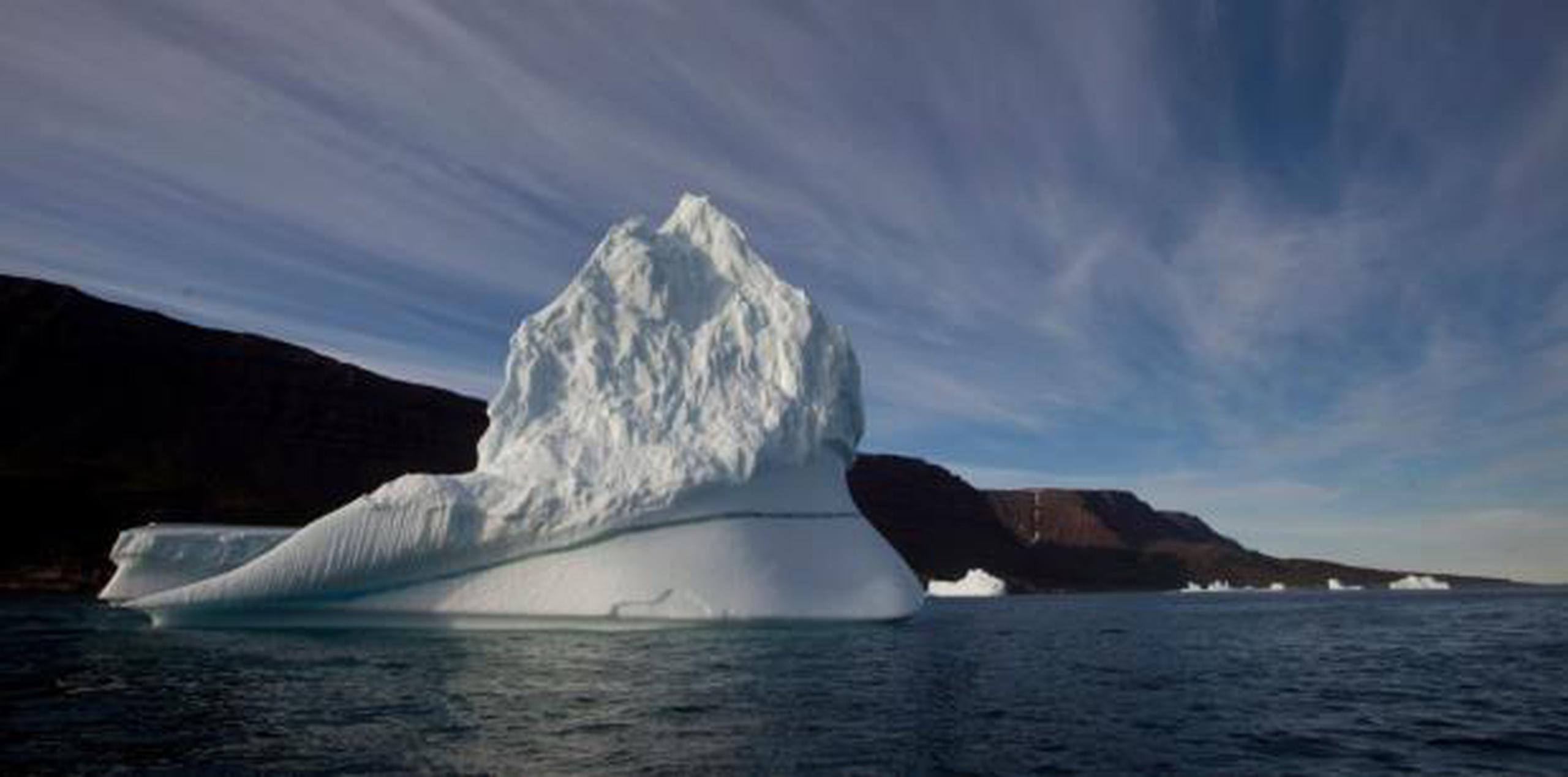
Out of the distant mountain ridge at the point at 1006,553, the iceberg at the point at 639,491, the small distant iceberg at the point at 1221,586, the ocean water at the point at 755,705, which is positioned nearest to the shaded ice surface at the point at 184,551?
the iceberg at the point at 639,491

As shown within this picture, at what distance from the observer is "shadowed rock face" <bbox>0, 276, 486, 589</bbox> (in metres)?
65.1

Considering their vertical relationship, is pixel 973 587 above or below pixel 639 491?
below

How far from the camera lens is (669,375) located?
976 inches

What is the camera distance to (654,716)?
34.8 ft

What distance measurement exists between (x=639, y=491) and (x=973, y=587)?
246ft

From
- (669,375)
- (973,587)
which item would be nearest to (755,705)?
(669,375)

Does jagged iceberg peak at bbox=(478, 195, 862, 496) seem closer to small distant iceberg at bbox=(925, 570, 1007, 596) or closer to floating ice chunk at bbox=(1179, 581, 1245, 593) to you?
small distant iceberg at bbox=(925, 570, 1007, 596)

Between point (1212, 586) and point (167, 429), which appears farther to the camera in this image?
point (1212, 586)

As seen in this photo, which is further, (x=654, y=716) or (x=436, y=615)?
(x=436, y=615)

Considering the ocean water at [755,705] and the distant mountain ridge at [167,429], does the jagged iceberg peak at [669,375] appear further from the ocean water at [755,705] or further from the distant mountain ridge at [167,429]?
the distant mountain ridge at [167,429]

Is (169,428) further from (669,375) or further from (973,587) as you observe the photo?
(669,375)

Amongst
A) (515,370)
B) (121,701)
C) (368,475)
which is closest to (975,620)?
(515,370)

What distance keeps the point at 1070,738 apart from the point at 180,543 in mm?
36340

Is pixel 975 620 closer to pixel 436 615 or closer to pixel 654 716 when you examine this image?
pixel 436 615
